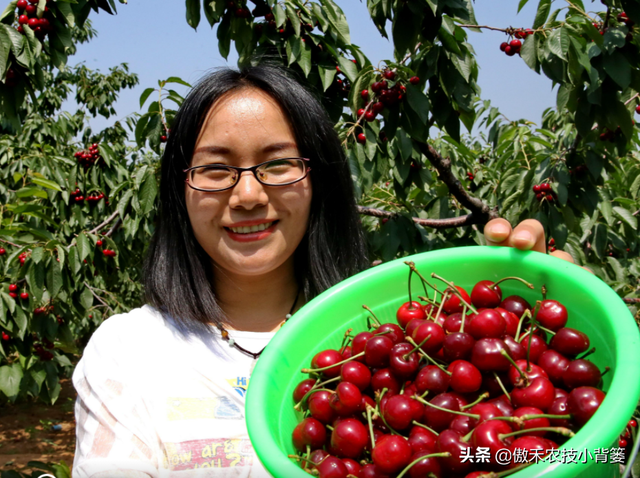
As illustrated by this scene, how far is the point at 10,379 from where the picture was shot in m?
2.87

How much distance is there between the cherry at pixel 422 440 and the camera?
946 millimetres

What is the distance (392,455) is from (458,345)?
0.90ft

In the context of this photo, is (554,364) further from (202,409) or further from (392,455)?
(202,409)

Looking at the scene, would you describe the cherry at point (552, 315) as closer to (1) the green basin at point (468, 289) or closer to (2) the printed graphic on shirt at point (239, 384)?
(1) the green basin at point (468, 289)

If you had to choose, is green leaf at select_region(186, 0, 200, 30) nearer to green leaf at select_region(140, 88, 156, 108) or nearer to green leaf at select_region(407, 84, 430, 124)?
green leaf at select_region(140, 88, 156, 108)

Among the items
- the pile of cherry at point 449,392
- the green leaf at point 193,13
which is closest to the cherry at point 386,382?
the pile of cherry at point 449,392

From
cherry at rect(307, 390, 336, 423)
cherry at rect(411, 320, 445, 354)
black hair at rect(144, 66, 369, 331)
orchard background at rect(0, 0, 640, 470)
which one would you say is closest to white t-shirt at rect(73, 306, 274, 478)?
black hair at rect(144, 66, 369, 331)

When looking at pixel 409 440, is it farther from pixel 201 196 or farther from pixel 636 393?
pixel 201 196

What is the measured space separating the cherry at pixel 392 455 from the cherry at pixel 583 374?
0.34m

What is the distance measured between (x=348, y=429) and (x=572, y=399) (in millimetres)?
409

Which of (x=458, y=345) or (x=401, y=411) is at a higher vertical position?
(x=458, y=345)

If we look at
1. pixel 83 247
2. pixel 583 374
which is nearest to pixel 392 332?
pixel 583 374

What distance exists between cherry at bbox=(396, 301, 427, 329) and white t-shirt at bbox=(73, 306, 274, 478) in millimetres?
416

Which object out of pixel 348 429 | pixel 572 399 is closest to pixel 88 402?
pixel 348 429
